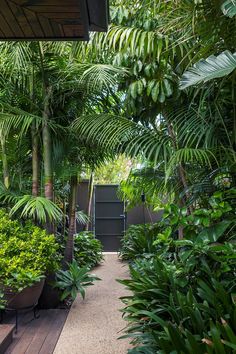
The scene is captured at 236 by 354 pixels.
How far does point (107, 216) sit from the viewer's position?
24.0 ft

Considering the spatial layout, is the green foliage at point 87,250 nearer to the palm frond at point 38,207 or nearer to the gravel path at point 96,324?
the gravel path at point 96,324

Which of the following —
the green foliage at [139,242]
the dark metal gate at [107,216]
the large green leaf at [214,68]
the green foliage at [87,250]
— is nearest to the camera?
the large green leaf at [214,68]

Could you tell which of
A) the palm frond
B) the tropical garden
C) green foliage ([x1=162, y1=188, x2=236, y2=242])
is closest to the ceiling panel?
the tropical garden

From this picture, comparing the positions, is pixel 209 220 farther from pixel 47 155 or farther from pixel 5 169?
pixel 5 169

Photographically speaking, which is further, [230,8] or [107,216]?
[107,216]

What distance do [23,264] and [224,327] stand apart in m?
2.01

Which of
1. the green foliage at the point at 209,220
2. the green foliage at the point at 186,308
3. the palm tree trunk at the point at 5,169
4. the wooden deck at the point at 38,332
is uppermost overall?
the palm tree trunk at the point at 5,169

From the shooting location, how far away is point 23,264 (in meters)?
3.16

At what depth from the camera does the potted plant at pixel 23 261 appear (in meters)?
3.04

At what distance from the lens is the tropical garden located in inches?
96.1

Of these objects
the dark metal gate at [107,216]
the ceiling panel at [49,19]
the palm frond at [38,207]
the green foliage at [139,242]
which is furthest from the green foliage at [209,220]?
the dark metal gate at [107,216]

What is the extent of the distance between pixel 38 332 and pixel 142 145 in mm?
2104

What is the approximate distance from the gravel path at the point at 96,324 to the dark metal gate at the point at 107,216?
2.55 metres

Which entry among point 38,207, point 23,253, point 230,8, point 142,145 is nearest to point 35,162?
point 38,207
